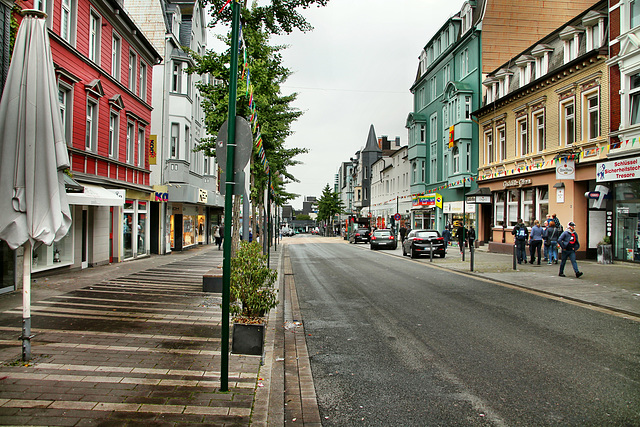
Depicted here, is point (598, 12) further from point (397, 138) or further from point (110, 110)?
point (397, 138)

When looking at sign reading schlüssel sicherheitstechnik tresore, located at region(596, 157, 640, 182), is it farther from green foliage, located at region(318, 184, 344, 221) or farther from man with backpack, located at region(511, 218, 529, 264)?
green foliage, located at region(318, 184, 344, 221)

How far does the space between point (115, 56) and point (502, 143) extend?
2094 cm

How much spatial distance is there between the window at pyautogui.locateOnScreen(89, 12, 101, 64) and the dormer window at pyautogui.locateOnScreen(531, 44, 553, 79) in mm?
19777

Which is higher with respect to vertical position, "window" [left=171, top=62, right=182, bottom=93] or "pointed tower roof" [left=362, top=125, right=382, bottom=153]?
"pointed tower roof" [left=362, top=125, right=382, bottom=153]

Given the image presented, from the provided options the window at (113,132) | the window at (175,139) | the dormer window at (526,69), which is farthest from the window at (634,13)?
the window at (175,139)

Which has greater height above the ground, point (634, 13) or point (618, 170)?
point (634, 13)

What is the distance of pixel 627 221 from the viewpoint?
57.2 ft

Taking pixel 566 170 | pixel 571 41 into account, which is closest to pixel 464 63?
pixel 571 41

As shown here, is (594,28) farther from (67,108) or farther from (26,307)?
(26,307)

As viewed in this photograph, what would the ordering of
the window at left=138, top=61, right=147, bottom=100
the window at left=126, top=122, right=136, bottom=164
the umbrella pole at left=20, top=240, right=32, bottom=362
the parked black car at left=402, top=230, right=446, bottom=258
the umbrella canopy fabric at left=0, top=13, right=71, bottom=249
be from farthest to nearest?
the parked black car at left=402, top=230, right=446, bottom=258 < the window at left=138, top=61, right=147, bottom=100 < the window at left=126, top=122, right=136, bottom=164 < the umbrella pole at left=20, top=240, right=32, bottom=362 < the umbrella canopy fabric at left=0, top=13, right=71, bottom=249

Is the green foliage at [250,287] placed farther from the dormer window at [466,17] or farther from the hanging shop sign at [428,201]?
the hanging shop sign at [428,201]

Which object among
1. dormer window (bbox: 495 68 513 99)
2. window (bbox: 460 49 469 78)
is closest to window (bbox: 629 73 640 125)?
dormer window (bbox: 495 68 513 99)

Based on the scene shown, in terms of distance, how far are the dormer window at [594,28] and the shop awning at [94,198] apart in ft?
62.5

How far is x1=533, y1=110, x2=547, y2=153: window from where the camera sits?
23.3 meters
